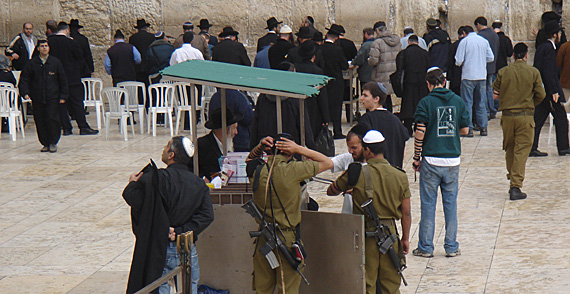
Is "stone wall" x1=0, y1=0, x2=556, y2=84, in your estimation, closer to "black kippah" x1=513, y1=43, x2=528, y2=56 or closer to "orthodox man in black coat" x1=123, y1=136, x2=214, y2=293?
"black kippah" x1=513, y1=43, x2=528, y2=56

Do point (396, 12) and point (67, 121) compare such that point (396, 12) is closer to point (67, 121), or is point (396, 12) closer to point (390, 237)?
point (67, 121)

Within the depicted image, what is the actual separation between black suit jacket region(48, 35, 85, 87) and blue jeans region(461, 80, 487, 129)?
6.04 metres

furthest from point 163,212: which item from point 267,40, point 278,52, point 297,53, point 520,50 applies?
point 267,40

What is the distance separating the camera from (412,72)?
1233cm

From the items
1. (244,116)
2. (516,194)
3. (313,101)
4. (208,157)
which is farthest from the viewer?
(313,101)

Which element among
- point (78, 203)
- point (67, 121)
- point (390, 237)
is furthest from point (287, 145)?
point (67, 121)

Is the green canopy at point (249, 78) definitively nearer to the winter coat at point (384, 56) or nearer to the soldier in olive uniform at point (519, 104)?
the soldier in olive uniform at point (519, 104)

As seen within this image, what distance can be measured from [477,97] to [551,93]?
2.42m

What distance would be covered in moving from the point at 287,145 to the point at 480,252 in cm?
263

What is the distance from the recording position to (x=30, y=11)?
56.4 feet

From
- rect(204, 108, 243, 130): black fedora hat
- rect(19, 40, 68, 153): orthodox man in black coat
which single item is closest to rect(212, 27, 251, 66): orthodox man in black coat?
rect(19, 40, 68, 153): orthodox man in black coat

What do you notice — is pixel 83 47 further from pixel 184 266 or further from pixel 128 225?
pixel 184 266

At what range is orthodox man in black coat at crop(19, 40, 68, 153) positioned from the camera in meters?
12.0

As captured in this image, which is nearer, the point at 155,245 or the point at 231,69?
the point at 155,245
